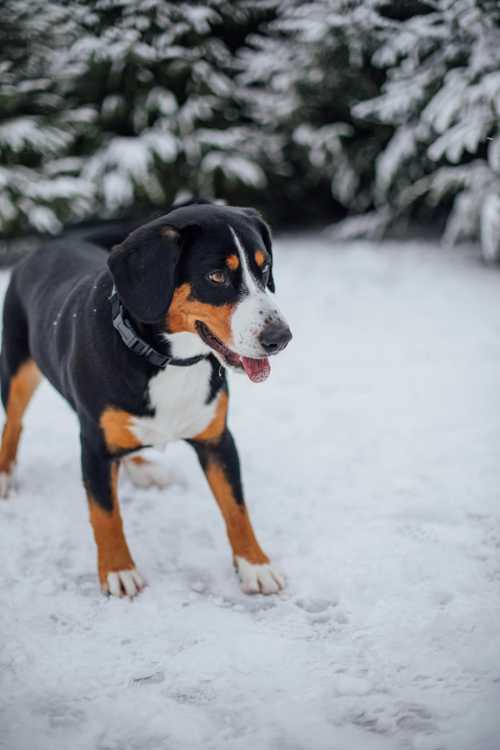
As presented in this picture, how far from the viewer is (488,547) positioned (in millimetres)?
2939

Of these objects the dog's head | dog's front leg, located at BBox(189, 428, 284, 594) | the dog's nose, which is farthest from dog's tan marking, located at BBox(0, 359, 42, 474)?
the dog's nose

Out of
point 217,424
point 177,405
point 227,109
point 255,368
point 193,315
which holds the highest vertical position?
point 193,315

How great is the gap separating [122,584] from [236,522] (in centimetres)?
52

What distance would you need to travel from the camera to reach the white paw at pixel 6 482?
3.51m

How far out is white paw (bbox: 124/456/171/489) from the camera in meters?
3.57

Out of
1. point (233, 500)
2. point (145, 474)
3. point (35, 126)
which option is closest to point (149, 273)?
point (233, 500)

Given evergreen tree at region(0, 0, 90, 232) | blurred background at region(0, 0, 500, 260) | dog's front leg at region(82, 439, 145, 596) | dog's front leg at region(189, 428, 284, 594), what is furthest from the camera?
evergreen tree at region(0, 0, 90, 232)

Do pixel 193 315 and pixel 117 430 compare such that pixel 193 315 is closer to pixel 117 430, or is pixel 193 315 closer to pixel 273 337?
pixel 273 337

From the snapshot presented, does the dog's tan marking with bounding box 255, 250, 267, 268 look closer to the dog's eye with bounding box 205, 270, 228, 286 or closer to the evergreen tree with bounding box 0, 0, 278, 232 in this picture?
the dog's eye with bounding box 205, 270, 228, 286

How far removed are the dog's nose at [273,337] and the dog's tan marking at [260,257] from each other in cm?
27

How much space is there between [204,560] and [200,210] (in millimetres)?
1508

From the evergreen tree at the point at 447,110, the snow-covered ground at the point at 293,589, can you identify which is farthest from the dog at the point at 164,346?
the evergreen tree at the point at 447,110

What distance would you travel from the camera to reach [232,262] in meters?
2.37

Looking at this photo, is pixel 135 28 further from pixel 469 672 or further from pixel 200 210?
pixel 469 672
